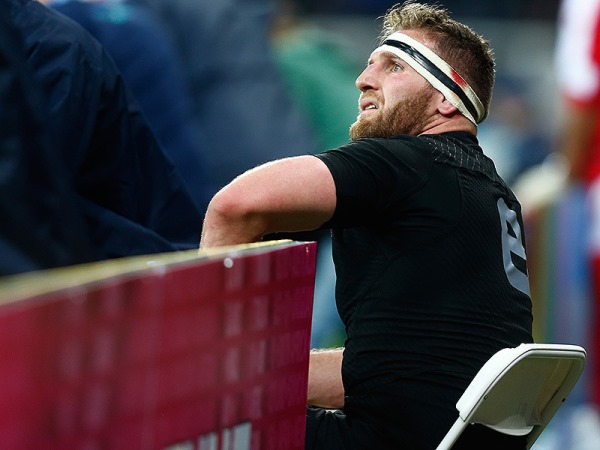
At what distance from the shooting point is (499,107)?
363 inches

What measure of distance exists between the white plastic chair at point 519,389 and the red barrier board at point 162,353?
40 centimetres

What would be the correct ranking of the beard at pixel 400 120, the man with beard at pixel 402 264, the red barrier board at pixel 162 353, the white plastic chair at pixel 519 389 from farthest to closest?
the beard at pixel 400 120 → the man with beard at pixel 402 264 → the white plastic chair at pixel 519 389 → the red barrier board at pixel 162 353

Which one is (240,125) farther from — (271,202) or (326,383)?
(271,202)

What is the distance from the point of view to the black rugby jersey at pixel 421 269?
122 inches

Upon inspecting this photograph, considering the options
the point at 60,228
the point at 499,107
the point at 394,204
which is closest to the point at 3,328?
the point at 60,228

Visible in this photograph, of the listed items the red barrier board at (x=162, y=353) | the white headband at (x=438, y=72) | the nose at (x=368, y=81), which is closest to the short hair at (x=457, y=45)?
the white headband at (x=438, y=72)

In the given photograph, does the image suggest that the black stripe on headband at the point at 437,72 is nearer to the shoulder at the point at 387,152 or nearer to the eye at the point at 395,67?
the eye at the point at 395,67

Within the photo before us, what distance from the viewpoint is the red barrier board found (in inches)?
66.7

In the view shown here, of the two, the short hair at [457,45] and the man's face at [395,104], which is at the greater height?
the short hair at [457,45]

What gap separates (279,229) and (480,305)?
58 centimetres

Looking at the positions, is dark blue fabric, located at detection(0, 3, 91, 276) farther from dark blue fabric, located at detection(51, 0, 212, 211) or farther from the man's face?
dark blue fabric, located at detection(51, 0, 212, 211)

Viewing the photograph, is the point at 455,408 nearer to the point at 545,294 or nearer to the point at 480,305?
the point at 480,305

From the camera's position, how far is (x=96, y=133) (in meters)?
3.13

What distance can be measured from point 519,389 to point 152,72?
2.58 m
